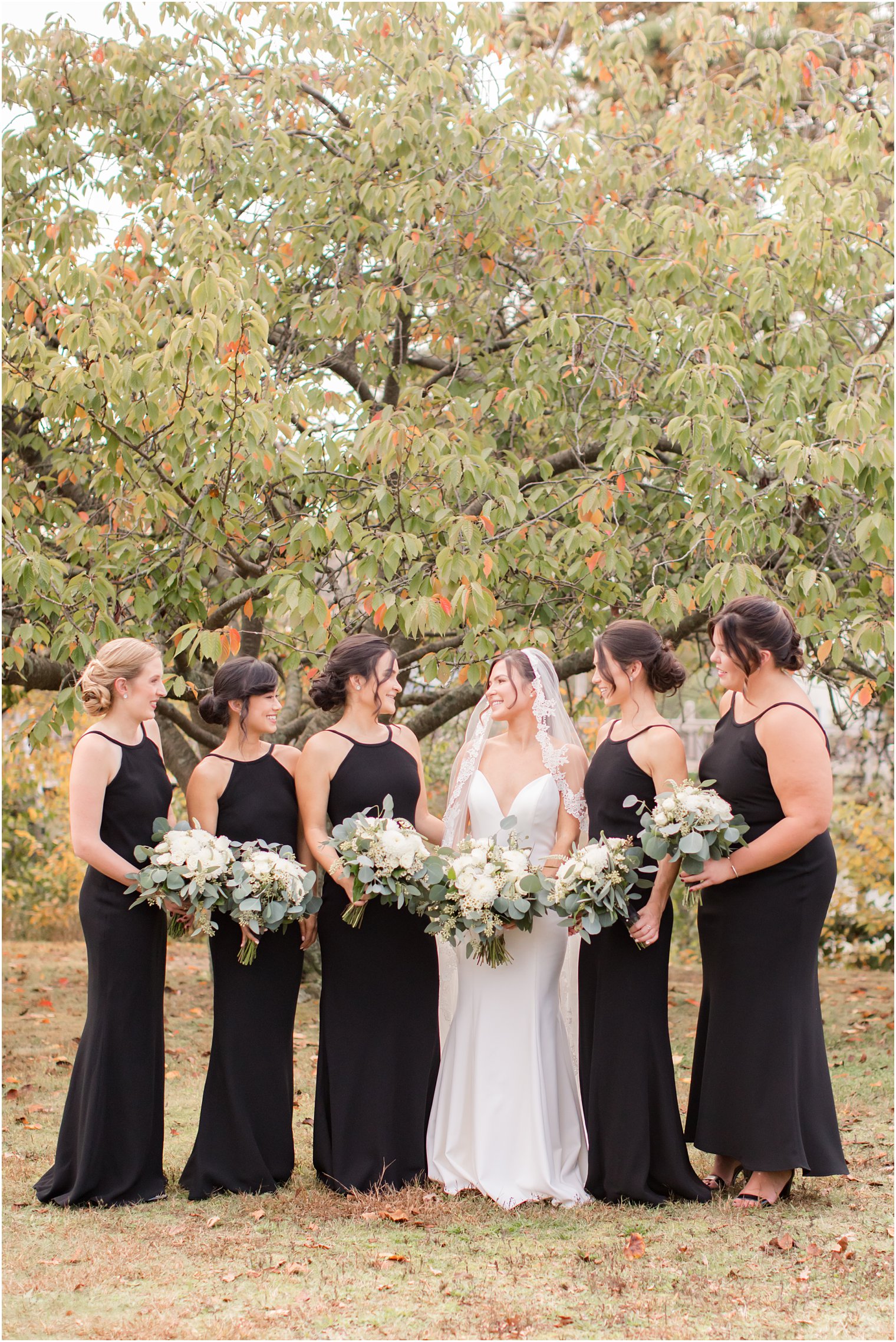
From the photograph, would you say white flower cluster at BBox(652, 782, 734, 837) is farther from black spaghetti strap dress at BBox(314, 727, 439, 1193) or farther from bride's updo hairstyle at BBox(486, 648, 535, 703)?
black spaghetti strap dress at BBox(314, 727, 439, 1193)

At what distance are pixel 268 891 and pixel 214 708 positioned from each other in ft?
2.73

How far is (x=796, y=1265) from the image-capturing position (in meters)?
4.04

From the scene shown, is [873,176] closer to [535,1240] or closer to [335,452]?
[335,452]

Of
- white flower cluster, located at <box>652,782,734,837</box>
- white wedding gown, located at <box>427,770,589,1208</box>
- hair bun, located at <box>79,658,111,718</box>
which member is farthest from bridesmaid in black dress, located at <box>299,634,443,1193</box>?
white flower cluster, located at <box>652,782,734,837</box>

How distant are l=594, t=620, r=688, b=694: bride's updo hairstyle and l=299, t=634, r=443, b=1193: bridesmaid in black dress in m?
0.92

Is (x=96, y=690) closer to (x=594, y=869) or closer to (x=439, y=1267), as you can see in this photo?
(x=594, y=869)

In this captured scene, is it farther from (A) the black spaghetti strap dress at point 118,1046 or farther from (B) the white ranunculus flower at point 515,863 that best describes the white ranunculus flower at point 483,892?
(A) the black spaghetti strap dress at point 118,1046

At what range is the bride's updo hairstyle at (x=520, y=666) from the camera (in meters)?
5.16

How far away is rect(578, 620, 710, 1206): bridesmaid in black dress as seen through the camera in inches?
186

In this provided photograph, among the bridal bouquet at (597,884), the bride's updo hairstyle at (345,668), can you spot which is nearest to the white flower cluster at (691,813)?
the bridal bouquet at (597,884)

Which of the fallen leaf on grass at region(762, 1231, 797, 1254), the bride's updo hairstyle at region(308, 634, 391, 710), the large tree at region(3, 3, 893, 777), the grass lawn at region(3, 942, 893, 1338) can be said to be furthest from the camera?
the large tree at region(3, 3, 893, 777)

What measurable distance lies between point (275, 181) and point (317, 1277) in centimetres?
651

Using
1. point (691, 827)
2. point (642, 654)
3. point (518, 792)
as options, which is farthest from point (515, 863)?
point (642, 654)

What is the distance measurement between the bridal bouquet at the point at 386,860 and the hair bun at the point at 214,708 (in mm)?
714
